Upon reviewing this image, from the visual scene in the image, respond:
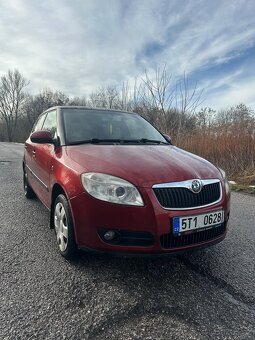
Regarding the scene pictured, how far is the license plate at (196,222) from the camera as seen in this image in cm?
223

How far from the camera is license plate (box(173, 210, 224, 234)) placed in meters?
2.23

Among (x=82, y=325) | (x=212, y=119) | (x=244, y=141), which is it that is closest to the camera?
(x=82, y=325)

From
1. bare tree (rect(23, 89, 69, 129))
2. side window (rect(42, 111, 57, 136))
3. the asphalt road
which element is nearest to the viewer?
the asphalt road

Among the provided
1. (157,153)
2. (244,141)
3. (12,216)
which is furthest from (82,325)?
(244,141)

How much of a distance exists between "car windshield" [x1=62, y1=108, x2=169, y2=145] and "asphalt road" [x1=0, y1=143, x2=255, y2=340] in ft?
4.10

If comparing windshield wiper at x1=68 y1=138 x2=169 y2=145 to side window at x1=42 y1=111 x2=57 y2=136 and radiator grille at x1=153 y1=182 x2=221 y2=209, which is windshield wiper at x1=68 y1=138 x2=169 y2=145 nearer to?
side window at x1=42 y1=111 x2=57 y2=136

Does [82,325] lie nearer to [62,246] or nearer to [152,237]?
[152,237]

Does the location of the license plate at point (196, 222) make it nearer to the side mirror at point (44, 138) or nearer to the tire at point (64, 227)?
the tire at point (64, 227)

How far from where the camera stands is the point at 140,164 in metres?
2.47

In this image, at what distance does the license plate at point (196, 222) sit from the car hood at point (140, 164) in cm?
33

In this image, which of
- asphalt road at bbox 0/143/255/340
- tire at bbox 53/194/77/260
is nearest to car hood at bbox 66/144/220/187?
tire at bbox 53/194/77/260

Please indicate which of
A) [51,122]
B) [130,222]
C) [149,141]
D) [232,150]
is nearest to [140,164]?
[130,222]

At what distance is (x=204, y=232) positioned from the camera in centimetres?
243

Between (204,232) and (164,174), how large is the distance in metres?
0.62
